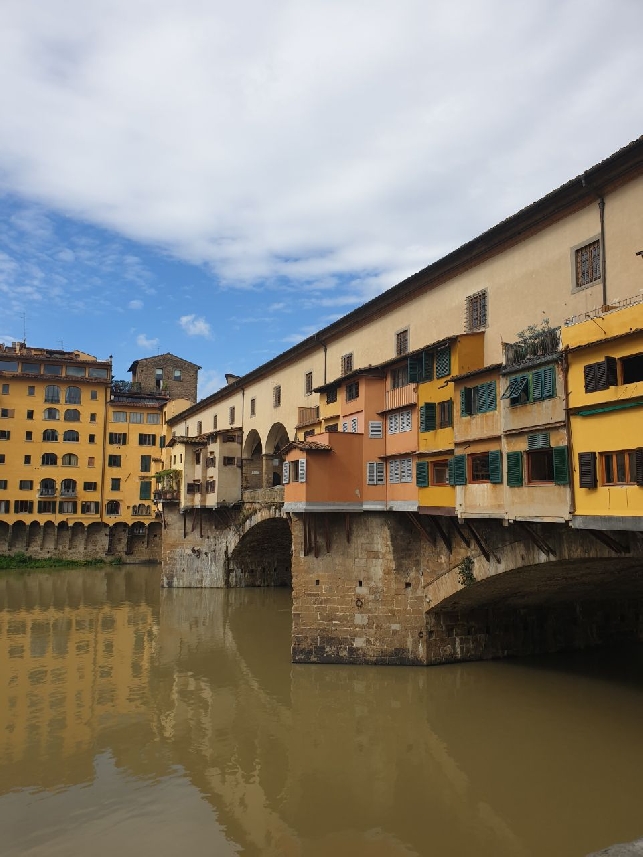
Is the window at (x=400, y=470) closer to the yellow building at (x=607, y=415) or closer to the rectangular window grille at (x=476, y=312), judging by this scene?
the rectangular window grille at (x=476, y=312)

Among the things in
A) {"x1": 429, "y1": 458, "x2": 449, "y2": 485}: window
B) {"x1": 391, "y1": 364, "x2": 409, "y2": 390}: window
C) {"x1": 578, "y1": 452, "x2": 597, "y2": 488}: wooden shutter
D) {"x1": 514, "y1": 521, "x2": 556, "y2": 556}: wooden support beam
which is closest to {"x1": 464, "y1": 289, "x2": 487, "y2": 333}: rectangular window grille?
{"x1": 391, "y1": 364, "x2": 409, "y2": 390}: window

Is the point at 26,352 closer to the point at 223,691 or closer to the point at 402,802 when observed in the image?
the point at 223,691

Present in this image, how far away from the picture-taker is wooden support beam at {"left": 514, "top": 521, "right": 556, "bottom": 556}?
17.0 metres

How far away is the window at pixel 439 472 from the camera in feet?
66.5

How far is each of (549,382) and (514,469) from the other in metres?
2.56

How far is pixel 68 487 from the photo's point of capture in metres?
62.8

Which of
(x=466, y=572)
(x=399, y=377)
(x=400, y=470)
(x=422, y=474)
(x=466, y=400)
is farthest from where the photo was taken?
(x=399, y=377)

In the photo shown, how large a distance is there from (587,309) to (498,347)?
3.39 meters

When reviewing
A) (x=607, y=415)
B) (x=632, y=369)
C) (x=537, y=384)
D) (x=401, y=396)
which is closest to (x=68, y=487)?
(x=401, y=396)

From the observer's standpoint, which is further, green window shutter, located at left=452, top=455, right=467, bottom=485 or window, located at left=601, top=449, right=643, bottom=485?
green window shutter, located at left=452, top=455, right=467, bottom=485

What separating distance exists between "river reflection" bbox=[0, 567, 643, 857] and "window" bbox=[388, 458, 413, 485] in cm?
655

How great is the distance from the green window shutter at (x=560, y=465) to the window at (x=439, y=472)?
491 cm

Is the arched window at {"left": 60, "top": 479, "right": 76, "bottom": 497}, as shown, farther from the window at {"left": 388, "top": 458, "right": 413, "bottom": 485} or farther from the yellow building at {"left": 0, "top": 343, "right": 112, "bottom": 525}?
the window at {"left": 388, "top": 458, "right": 413, "bottom": 485}

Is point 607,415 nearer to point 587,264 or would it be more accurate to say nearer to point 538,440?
point 538,440
